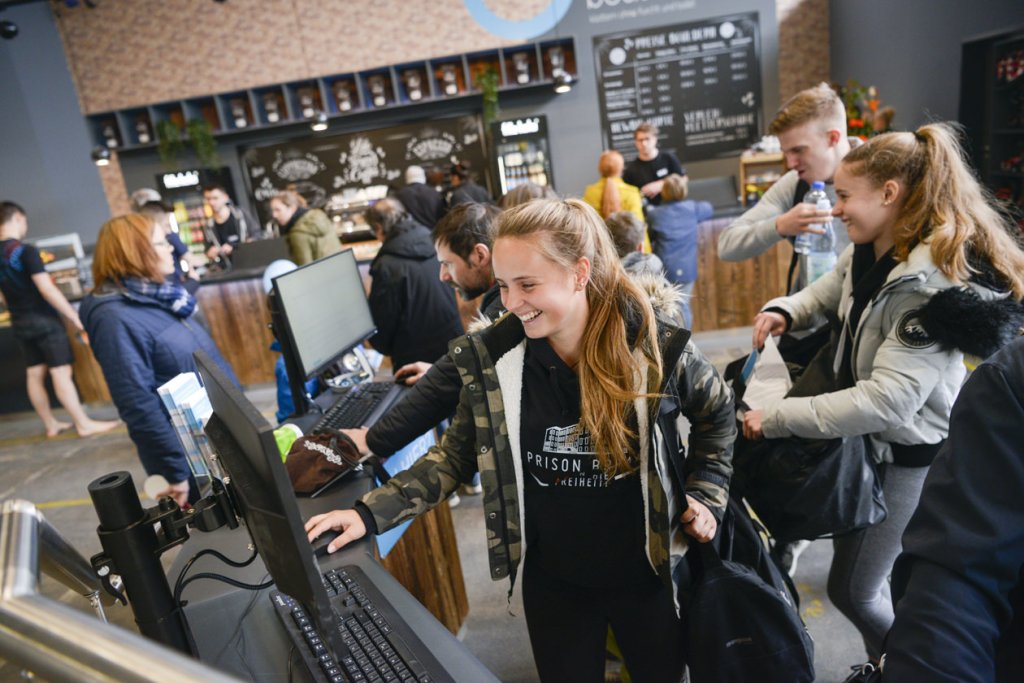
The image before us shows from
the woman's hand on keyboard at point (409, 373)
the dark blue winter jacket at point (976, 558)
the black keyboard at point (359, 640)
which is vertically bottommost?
the black keyboard at point (359, 640)

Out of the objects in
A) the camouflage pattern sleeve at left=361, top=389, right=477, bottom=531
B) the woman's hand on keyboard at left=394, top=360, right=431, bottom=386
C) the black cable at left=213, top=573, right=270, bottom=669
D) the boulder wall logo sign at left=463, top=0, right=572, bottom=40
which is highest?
the boulder wall logo sign at left=463, top=0, right=572, bottom=40

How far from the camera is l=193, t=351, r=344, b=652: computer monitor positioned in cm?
80

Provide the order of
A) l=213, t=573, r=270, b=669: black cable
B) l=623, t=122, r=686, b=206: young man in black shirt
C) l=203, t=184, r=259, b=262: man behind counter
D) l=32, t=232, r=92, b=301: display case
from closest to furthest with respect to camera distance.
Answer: l=213, t=573, r=270, b=669: black cable, l=32, t=232, r=92, b=301: display case, l=623, t=122, r=686, b=206: young man in black shirt, l=203, t=184, r=259, b=262: man behind counter

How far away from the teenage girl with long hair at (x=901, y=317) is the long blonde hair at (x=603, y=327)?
54 cm

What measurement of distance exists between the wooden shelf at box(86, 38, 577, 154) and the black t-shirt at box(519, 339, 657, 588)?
21.6 ft

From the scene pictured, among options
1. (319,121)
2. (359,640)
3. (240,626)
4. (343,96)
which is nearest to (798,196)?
(359,640)

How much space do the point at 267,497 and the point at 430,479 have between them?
64 cm

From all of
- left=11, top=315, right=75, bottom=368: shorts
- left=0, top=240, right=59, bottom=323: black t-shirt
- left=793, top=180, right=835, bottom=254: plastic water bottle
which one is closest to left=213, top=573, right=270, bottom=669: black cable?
left=793, top=180, right=835, bottom=254: plastic water bottle

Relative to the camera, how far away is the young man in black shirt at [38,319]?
4777mm

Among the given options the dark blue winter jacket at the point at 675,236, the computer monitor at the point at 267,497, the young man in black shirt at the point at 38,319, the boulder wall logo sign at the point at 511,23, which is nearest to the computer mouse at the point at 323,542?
the computer monitor at the point at 267,497

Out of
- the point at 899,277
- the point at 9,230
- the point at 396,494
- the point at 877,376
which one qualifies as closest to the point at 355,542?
the point at 396,494

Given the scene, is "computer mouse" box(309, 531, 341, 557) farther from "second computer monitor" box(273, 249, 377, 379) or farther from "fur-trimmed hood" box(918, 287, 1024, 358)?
"fur-trimmed hood" box(918, 287, 1024, 358)

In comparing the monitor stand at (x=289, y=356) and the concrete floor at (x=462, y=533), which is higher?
the monitor stand at (x=289, y=356)

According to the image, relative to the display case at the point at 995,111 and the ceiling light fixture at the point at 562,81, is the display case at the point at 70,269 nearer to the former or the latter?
the ceiling light fixture at the point at 562,81
